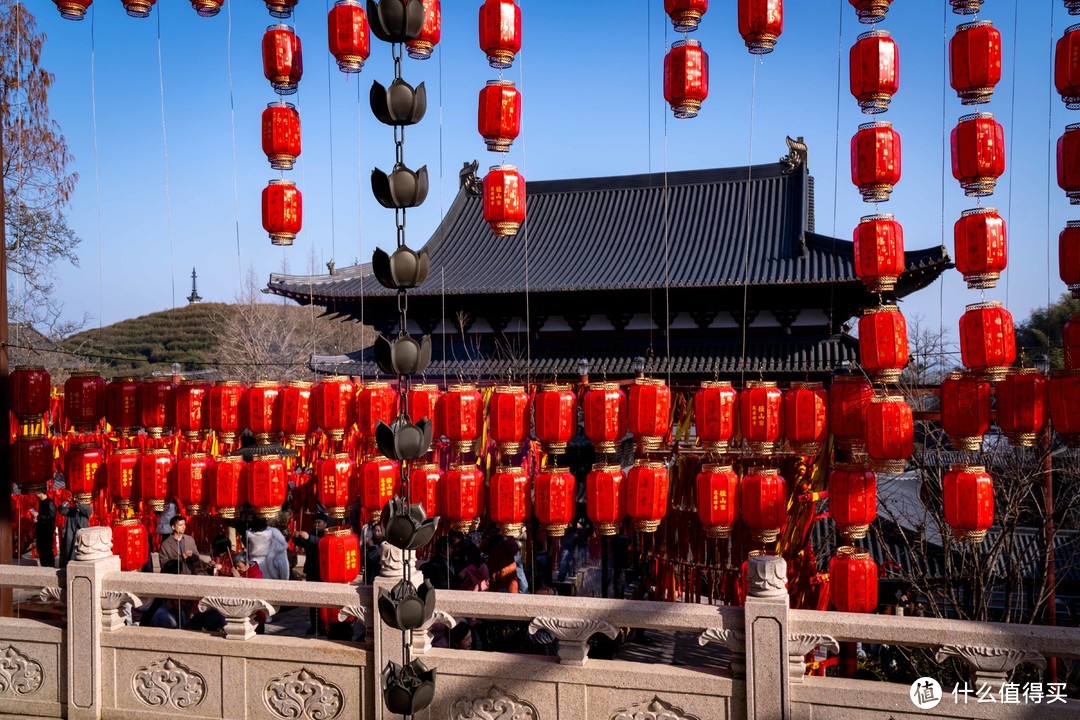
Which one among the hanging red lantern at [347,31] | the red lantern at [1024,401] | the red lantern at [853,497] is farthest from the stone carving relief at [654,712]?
the hanging red lantern at [347,31]

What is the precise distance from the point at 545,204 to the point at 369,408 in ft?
50.1

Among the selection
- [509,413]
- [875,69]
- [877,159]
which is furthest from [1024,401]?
[509,413]

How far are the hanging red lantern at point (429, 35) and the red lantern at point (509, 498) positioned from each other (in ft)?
12.6

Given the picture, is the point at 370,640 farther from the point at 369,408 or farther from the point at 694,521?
the point at 694,521

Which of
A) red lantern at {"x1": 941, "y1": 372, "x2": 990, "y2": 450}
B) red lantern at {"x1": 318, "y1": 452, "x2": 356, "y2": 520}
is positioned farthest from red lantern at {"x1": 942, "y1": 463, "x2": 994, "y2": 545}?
red lantern at {"x1": 318, "y1": 452, "x2": 356, "y2": 520}

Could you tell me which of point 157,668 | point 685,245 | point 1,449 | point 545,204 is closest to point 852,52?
point 157,668

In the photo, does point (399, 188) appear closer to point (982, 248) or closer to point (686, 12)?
point (686, 12)

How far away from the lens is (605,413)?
23.7ft

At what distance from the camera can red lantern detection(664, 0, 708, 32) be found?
710cm

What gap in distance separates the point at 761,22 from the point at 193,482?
6637mm

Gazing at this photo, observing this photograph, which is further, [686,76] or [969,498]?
[686,76]

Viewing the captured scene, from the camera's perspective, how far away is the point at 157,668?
21.4 feet

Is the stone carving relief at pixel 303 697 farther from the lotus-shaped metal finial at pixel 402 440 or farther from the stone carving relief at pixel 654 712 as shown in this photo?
the lotus-shaped metal finial at pixel 402 440

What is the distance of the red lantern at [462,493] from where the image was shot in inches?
288
